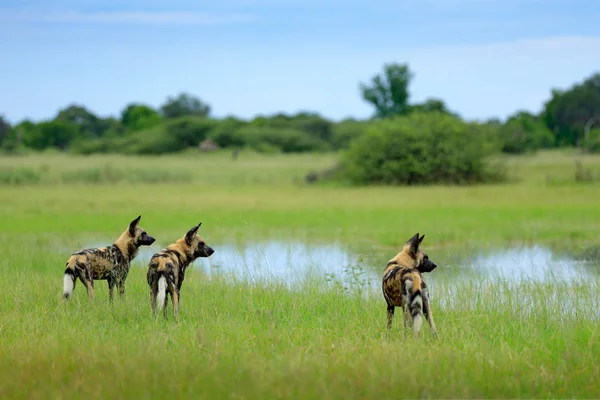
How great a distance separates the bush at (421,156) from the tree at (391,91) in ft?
82.9

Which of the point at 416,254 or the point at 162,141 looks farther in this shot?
the point at 162,141

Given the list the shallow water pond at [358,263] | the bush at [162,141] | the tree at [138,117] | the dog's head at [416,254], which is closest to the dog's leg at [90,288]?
the shallow water pond at [358,263]

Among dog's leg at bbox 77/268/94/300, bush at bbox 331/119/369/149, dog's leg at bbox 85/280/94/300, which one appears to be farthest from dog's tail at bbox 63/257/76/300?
bush at bbox 331/119/369/149

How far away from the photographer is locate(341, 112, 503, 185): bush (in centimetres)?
3644

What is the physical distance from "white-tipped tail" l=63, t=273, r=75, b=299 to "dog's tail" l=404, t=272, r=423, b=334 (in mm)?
4212

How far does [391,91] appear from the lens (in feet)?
210

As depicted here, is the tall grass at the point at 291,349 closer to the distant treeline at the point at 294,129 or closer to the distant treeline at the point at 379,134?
the distant treeline at the point at 379,134

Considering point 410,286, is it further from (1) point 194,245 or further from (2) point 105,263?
(2) point 105,263

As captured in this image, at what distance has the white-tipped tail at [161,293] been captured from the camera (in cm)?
886

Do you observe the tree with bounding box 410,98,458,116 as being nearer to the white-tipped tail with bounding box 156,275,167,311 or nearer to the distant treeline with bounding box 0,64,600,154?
the distant treeline with bounding box 0,64,600,154

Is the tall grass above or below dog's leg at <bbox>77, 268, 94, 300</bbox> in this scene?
below

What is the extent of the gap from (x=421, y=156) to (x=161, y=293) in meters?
28.5

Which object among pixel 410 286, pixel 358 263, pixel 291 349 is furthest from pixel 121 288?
pixel 358 263

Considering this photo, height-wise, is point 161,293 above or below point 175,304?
above
